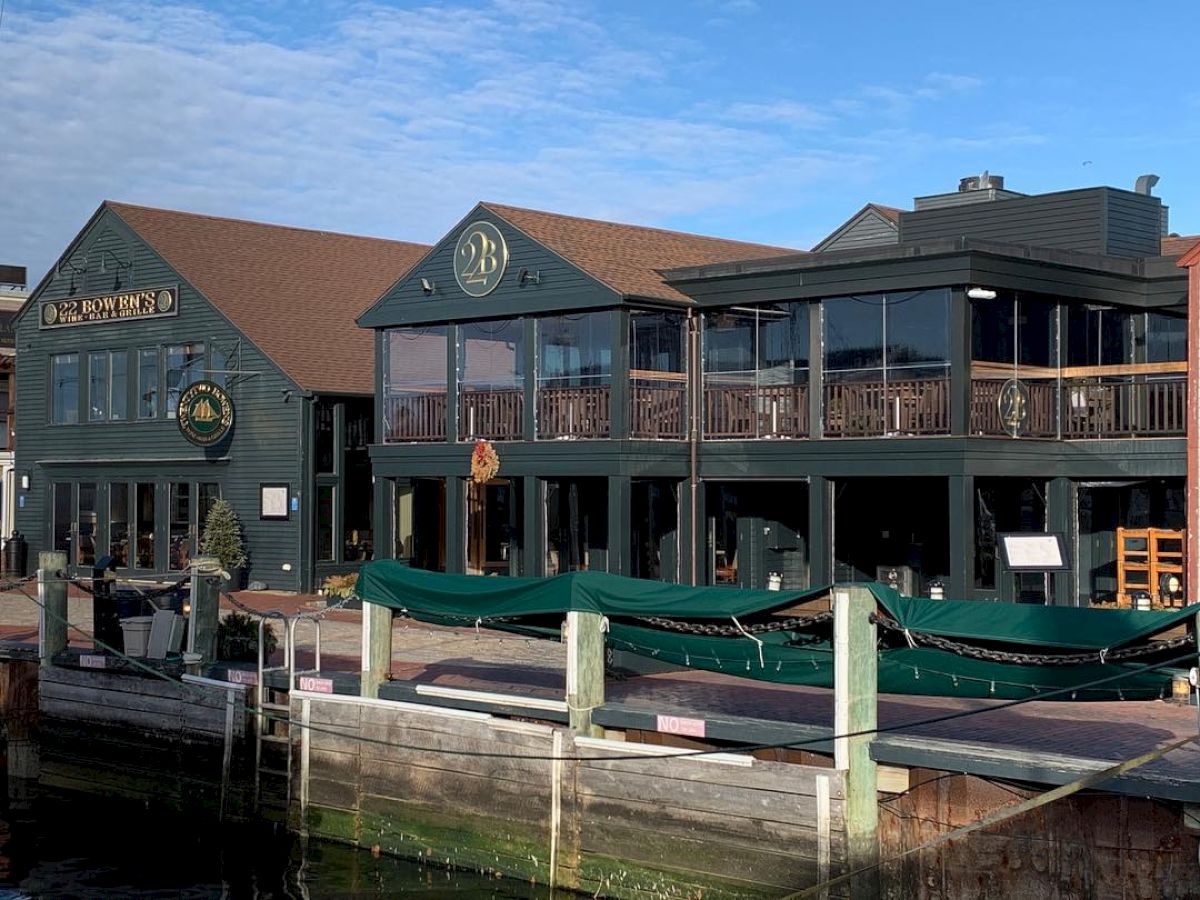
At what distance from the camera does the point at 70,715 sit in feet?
70.0

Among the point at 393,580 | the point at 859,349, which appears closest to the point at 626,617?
the point at 393,580

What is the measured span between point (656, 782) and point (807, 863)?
1.76m

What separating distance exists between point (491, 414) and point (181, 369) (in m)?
10.2

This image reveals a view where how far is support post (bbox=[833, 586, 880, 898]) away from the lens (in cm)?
A: 1327

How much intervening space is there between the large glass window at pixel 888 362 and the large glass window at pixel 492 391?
609 cm

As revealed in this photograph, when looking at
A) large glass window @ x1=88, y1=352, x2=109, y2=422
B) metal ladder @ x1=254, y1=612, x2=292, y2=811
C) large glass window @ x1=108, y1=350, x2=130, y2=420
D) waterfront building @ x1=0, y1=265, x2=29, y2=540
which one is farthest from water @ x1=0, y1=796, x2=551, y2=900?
waterfront building @ x1=0, y1=265, x2=29, y2=540

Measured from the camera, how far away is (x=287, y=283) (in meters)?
38.5

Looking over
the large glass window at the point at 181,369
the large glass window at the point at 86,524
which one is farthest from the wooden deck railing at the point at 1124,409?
the large glass window at the point at 86,524

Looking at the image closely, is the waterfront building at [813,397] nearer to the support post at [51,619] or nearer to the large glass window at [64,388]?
the support post at [51,619]

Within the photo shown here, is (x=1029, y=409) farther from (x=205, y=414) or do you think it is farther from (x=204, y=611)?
(x=205, y=414)

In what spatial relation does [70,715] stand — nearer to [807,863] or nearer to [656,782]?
[656,782]

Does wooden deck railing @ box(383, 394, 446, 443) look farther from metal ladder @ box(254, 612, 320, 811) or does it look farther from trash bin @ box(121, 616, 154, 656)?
metal ladder @ box(254, 612, 320, 811)

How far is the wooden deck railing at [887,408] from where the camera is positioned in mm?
24688

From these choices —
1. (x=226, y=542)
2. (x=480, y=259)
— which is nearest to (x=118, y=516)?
(x=226, y=542)
